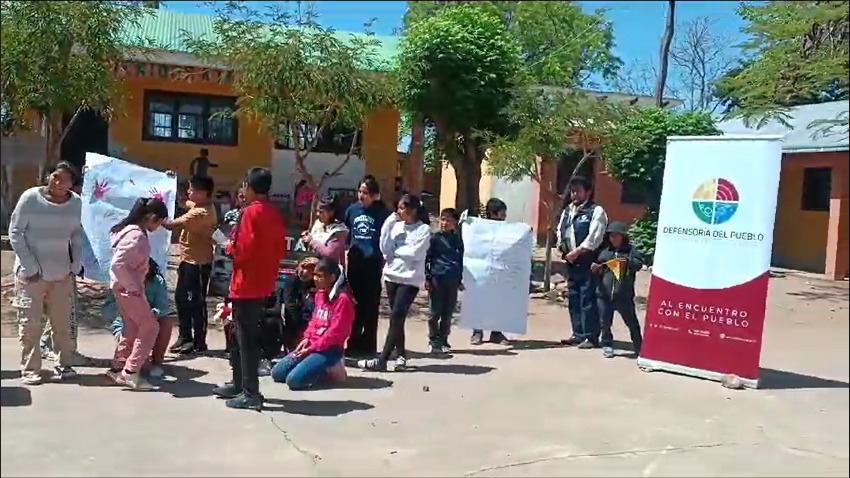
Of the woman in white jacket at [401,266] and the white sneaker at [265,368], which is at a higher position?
the woman in white jacket at [401,266]

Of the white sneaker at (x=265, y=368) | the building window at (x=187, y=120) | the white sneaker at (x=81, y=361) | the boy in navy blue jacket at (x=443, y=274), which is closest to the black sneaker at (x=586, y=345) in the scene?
the boy in navy blue jacket at (x=443, y=274)

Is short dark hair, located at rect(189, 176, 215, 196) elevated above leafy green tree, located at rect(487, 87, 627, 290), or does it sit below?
below

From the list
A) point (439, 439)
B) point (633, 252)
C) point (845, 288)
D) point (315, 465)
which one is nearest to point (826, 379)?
point (633, 252)

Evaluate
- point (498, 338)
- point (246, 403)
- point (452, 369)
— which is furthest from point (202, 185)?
point (498, 338)

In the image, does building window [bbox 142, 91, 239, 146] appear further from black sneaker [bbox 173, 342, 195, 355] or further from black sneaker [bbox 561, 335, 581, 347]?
black sneaker [bbox 561, 335, 581, 347]

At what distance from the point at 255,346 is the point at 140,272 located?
1239 millimetres

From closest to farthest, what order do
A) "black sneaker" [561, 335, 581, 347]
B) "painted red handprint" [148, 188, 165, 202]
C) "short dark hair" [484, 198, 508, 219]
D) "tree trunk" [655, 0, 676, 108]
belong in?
"painted red handprint" [148, 188, 165, 202] → "black sneaker" [561, 335, 581, 347] → "short dark hair" [484, 198, 508, 219] → "tree trunk" [655, 0, 676, 108]

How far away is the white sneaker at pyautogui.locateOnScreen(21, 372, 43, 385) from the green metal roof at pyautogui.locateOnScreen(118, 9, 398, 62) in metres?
6.99

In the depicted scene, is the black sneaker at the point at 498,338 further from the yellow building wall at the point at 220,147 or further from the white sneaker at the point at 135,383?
the yellow building wall at the point at 220,147

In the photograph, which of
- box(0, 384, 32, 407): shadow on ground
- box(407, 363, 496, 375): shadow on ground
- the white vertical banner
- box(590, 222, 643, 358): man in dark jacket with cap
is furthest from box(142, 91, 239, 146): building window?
box(0, 384, 32, 407): shadow on ground

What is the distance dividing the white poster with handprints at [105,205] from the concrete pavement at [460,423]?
885 mm

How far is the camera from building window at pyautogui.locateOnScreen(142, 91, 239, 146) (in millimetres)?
19578

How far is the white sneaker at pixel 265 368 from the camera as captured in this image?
801 cm

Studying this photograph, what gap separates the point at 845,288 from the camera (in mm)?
6090
